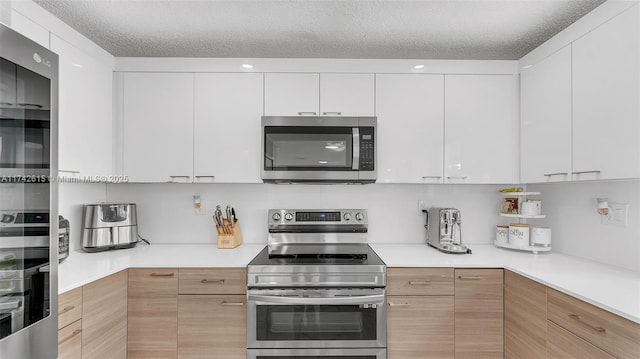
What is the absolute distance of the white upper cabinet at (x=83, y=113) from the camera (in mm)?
1853

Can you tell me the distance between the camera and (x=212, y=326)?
1940 mm

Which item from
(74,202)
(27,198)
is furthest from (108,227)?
(27,198)

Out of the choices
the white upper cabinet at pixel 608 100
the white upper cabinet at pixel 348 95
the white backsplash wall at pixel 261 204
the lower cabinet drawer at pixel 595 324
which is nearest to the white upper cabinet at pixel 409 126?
the white upper cabinet at pixel 348 95

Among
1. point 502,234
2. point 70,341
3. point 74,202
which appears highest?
point 74,202

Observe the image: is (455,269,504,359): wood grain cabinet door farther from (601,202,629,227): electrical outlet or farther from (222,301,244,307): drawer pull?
(222,301,244,307): drawer pull

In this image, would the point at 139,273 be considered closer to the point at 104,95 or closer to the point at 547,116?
the point at 104,95

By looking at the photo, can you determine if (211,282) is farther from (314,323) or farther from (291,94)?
(291,94)

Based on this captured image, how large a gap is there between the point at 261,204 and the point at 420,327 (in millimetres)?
1453

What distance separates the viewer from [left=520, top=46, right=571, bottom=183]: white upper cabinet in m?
1.86

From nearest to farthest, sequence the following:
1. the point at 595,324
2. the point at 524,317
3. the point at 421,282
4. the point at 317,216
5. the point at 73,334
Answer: the point at 595,324 < the point at 73,334 < the point at 524,317 < the point at 421,282 < the point at 317,216

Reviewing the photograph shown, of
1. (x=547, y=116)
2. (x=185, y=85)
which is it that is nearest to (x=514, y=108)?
(x=547, y=116)

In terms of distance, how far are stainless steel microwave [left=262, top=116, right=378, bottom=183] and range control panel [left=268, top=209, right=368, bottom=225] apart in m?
0.38

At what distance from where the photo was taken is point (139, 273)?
1.96m

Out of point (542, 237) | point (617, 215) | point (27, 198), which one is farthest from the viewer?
point (542, 237)
